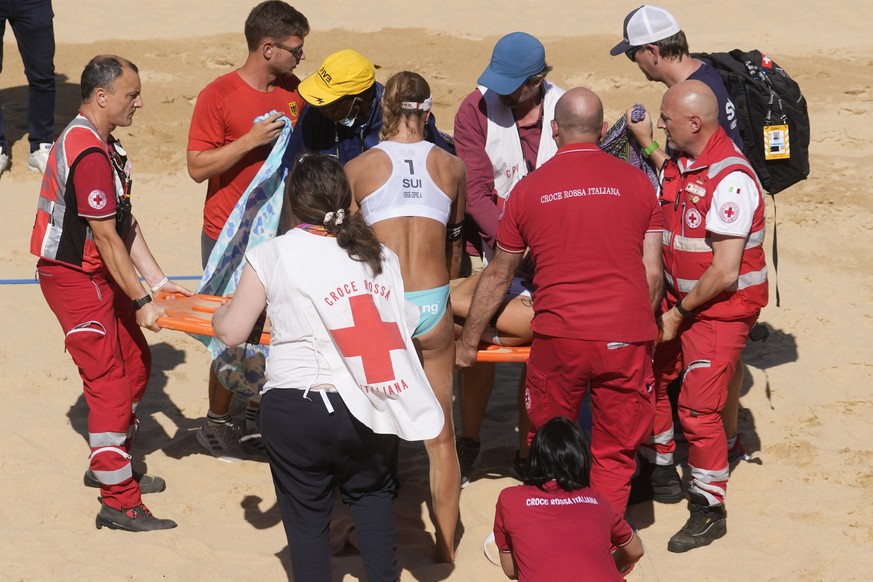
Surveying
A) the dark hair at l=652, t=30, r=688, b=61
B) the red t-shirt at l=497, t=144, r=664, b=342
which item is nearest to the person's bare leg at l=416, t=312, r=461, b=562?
the red t-shirt at l=497, t=144, r=664, b=342

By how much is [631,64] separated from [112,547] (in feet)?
33.0

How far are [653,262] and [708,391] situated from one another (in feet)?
2.38

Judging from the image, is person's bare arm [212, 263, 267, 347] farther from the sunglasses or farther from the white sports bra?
the sunglasses

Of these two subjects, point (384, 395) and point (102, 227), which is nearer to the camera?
point (384, 395)

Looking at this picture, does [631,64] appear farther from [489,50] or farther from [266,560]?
[266,560]

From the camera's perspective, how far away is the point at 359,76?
5.26 metres

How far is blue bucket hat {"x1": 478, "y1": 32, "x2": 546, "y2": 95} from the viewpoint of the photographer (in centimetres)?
561

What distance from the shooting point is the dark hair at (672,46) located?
577cm

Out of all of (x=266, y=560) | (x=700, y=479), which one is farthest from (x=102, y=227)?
(x=700, y=479)

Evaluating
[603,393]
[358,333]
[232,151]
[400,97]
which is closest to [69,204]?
[232,151]

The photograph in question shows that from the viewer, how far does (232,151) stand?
225 inches

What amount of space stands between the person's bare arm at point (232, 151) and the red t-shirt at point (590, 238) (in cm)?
153

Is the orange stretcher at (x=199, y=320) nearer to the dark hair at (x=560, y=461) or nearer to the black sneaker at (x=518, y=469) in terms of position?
the black sneaker at (x=518, y=469)

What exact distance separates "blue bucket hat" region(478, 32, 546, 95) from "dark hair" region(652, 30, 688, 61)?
2.04 feet
